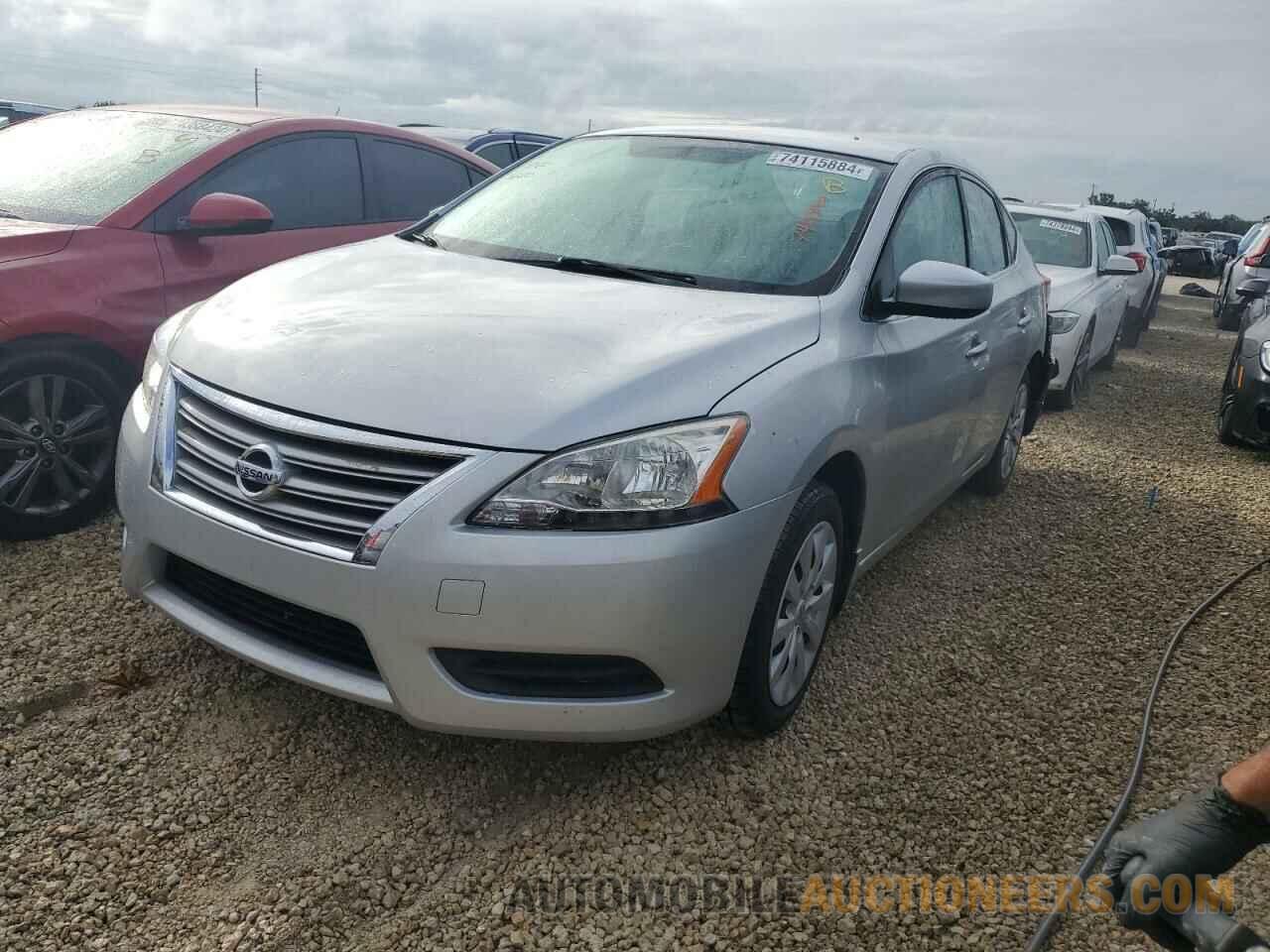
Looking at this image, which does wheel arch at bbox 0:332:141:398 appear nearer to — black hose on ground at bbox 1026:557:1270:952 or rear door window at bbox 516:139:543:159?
black hose on ground at bbox 1026:557:1270:952

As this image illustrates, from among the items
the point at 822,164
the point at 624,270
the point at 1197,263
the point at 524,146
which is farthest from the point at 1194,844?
the point at 1197,263

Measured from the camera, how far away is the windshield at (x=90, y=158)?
4.25 m

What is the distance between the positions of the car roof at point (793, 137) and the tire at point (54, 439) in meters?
2.20

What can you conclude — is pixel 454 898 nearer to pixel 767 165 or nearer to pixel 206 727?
pixel 206 727

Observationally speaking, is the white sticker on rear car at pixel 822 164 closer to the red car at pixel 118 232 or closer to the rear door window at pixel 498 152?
the red car at pixel 118 232

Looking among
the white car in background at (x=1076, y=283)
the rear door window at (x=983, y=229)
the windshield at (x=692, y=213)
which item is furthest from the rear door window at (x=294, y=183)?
the white car in background at (x=1076, y=283)

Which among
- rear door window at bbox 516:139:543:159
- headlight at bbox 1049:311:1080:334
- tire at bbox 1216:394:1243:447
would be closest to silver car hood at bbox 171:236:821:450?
headlight at bbox 1049:311:1080:334

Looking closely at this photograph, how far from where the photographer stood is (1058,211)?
381 inches

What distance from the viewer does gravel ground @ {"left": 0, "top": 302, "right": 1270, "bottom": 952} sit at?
2320 millimetres

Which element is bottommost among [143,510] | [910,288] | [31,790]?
[31,790]

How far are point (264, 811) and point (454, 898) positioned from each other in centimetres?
56

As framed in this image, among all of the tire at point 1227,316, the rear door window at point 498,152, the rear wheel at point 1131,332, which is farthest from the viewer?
the tire at point 1227,316

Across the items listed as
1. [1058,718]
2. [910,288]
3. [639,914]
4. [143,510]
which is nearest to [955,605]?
[1058,718]

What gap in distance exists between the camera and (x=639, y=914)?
2.38 meters
